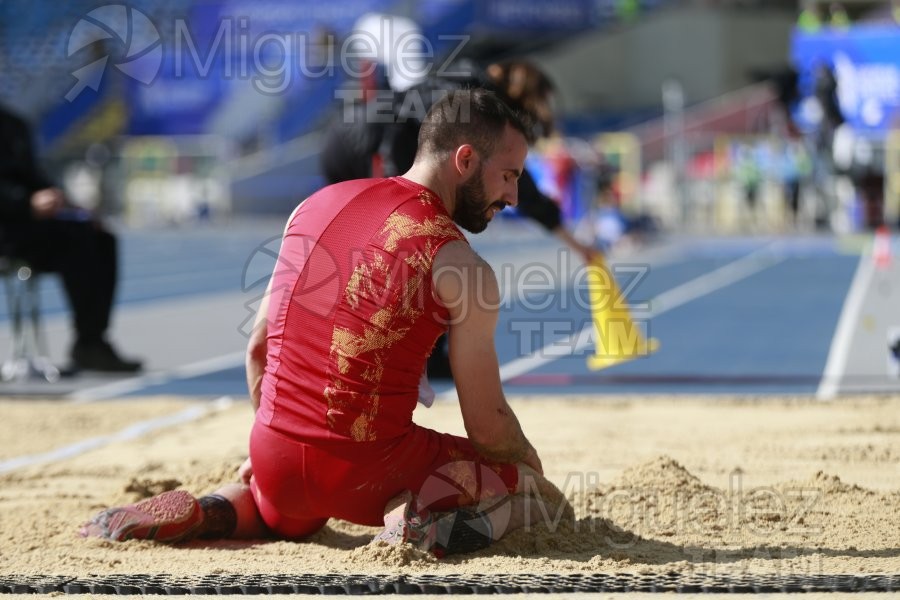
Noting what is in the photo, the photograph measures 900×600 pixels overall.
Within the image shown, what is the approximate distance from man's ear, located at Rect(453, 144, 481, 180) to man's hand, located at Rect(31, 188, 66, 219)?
17.3 feet

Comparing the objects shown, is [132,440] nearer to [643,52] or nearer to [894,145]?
[894,145]

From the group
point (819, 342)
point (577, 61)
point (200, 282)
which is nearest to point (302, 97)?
point (577, 61)

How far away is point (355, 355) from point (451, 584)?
28.6 inches

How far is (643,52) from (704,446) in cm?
3543

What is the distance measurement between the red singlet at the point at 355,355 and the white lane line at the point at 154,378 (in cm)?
437

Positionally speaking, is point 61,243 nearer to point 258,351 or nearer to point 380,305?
point 258,351

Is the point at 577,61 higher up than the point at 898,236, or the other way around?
the point at 577,61

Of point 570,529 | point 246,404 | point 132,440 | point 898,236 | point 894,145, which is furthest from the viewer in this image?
point 894,145

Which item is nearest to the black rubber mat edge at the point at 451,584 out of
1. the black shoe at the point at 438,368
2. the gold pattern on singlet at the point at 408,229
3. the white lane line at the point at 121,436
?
the gold pattern on singlet at the point at 408,229

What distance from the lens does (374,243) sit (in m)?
3.93

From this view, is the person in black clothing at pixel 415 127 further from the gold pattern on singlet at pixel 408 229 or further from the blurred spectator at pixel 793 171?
the blurred spectator at pixel 793 171

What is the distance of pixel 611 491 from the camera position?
193 inches

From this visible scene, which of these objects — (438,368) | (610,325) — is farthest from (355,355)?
(610,325)

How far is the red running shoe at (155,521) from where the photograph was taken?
4.34 meters
